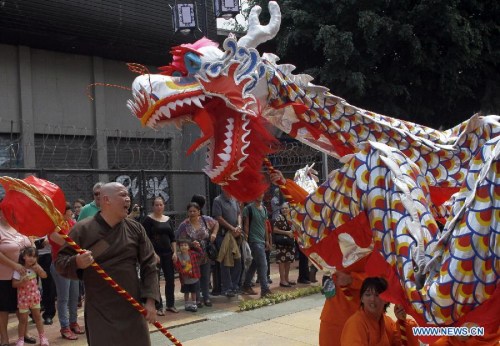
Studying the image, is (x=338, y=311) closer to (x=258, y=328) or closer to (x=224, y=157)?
(x=224, y=157)

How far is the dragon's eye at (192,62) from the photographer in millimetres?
3209

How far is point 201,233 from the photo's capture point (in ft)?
22.8

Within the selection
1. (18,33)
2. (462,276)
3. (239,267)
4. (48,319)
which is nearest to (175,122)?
(462,276)

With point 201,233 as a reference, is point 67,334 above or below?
below

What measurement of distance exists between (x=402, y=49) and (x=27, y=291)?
29.0ft

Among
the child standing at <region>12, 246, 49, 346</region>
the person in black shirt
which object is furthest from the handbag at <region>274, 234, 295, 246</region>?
the child standing at <region>12, 246, 49, 346</region>

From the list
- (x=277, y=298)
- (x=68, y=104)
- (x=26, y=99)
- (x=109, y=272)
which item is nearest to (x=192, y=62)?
(x=109, y=272)

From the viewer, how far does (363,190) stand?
250 cm

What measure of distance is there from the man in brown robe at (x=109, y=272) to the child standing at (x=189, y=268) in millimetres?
3237

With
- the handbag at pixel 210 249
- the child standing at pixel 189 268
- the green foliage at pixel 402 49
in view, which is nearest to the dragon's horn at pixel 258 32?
the child standing at pixel 189 268

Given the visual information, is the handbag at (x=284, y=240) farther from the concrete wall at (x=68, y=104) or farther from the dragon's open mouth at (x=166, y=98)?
the dragon's open mouth at (x=166, y=98)

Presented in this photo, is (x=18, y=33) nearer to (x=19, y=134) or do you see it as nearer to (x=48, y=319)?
(x=19, y=134)

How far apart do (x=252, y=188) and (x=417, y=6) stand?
896 centimetres

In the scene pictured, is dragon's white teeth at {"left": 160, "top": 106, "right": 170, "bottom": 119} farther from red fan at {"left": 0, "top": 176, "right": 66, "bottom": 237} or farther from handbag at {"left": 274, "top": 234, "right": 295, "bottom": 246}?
handbag at {"left": 274, "top": 234, "right": 295, "bottom": 246}
